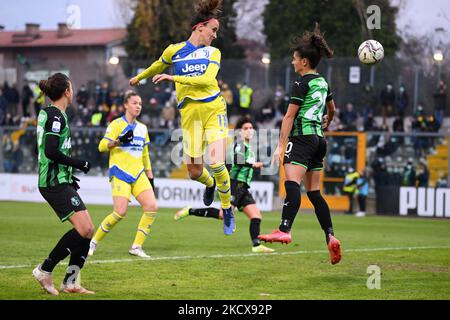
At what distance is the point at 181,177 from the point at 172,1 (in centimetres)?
1745

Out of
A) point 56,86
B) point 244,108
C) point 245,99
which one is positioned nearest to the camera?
point 56,86

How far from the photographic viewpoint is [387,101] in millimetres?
32156

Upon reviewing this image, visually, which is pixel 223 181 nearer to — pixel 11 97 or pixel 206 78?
pixel 206 78

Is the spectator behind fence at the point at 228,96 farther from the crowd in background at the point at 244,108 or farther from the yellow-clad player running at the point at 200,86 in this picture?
the yellow-clad player running at the point at 200,86

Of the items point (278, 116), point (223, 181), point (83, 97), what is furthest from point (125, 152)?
point (83, 97)

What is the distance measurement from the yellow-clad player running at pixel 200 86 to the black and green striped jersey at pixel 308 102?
1.65m

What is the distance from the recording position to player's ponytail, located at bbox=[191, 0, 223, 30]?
11.5 metres

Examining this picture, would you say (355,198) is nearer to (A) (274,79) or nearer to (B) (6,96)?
(A) (274,79)

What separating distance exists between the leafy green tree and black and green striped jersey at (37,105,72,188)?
2936 centimetres

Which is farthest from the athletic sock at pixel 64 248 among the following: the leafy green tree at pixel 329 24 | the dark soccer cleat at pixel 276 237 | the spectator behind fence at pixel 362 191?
Result: the leafy green tree at pixel 329 24

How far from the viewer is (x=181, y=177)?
1260 inches

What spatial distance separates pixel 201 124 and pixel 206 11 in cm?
154

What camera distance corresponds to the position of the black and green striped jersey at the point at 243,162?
49.7 feet

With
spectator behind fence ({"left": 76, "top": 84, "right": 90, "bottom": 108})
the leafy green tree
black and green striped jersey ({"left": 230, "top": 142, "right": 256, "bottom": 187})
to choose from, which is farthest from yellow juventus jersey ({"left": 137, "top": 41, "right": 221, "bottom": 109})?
the leafy green tree
